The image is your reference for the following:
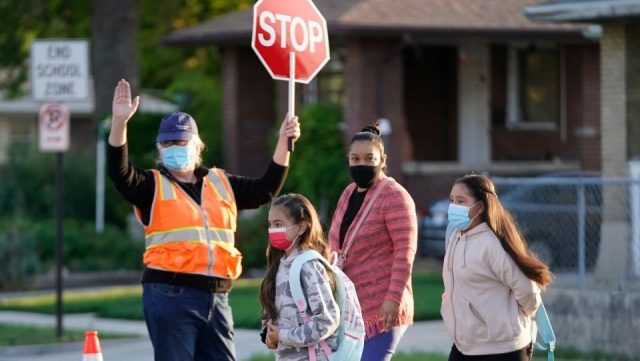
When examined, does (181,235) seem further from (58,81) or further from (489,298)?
(58,81)

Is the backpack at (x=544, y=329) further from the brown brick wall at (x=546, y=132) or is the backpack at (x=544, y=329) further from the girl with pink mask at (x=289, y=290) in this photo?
the brown brick wall at (x=546, y=132)

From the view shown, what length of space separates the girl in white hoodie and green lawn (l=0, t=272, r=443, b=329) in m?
10.0

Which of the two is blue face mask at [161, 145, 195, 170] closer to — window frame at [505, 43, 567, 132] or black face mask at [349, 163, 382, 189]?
black face mask at [349, 163, 382, 189]

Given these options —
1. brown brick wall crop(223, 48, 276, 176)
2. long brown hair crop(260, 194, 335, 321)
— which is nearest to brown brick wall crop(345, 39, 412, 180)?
brown brick wall crop(223, 48, 276, 176)

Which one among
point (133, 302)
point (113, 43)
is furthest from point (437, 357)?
point (113, 43)

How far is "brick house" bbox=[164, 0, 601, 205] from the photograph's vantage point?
29.0 metres

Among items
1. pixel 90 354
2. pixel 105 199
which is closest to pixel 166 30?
pixel 105 199

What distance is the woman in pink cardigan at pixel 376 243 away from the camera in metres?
8.63

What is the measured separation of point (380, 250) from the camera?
8734mm

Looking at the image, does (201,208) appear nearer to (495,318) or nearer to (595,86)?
(495,318)

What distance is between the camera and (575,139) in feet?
104

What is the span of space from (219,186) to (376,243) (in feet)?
3.08

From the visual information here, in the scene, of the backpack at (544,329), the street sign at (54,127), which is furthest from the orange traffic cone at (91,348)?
the street sign at (54,127)

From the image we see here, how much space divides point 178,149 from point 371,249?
1228mm
